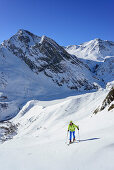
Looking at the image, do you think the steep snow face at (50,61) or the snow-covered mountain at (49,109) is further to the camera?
the steep snow face at (50,61)

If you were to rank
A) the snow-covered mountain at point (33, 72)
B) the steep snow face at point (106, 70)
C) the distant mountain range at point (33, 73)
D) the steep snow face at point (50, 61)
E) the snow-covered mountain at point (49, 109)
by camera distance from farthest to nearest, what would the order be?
1. the steep snow face at point (106, 70)
2. the steep snow face at point (50, 61)
3. the snow-covered mountain at point (33, 72)
4. the distant mountain range at point (33, 73)
5. the snow-covered mountain at point (49, 109)

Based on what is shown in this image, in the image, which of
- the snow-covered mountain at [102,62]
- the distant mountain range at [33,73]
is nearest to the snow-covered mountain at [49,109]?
the distant mountain range at [33,73]

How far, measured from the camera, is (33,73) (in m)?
57.3

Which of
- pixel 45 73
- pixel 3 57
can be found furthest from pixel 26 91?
pixel 3 57

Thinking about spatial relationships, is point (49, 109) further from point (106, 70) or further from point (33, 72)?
point (106, 70)

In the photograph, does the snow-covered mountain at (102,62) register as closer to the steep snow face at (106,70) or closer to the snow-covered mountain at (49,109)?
the steep snow face at (106,70)

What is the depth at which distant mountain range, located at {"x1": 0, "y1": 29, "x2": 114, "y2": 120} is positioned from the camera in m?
44.8

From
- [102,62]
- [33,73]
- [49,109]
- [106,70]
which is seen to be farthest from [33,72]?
[102,62]

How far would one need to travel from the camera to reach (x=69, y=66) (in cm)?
6494

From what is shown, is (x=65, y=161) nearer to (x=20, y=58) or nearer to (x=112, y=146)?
(x=112, y=146)

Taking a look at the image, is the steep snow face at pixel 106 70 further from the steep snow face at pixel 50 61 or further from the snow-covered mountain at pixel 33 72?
the snow-covered mountain at pixel 33 72

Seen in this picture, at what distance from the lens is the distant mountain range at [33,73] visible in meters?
44.8

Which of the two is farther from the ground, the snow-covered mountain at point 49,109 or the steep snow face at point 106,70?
the steep snow face at point 106,70

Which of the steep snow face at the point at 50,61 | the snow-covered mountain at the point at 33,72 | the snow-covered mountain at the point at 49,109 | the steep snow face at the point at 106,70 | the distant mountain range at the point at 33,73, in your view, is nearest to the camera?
the snow-covered mountain at the point at 49,109
